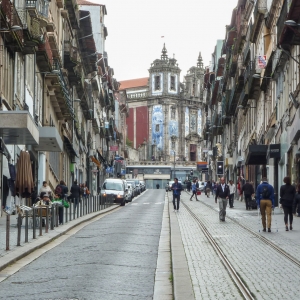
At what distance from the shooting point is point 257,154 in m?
45.5

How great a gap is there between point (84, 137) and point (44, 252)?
2144 inches

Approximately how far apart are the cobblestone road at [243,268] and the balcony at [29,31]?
14112 millimetres

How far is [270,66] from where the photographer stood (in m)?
44.0

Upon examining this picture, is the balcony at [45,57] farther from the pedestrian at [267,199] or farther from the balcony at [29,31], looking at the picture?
the pedestrian at [267,199]

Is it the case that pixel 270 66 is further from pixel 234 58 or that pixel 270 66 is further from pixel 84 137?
pixel 84 137

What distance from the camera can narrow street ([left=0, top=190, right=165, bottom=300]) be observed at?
1134 cm

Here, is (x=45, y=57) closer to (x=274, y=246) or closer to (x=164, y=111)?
(x=274, y=246)

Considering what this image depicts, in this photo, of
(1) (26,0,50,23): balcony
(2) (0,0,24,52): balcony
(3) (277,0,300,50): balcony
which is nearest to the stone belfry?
(1) (26,0,50,23): balcony

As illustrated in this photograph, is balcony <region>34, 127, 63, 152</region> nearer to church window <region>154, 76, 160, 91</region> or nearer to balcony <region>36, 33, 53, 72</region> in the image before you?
balcony <region>36, 33, 53, 72</region>

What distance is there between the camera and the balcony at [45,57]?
39969mm

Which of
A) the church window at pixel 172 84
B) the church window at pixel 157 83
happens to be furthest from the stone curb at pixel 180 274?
the church window at pixel 172 84

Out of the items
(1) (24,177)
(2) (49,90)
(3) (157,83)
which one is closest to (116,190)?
(2) (49,90)

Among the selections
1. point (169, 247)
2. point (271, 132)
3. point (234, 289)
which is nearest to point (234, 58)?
point (271, 132)

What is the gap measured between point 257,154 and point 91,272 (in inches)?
1285
